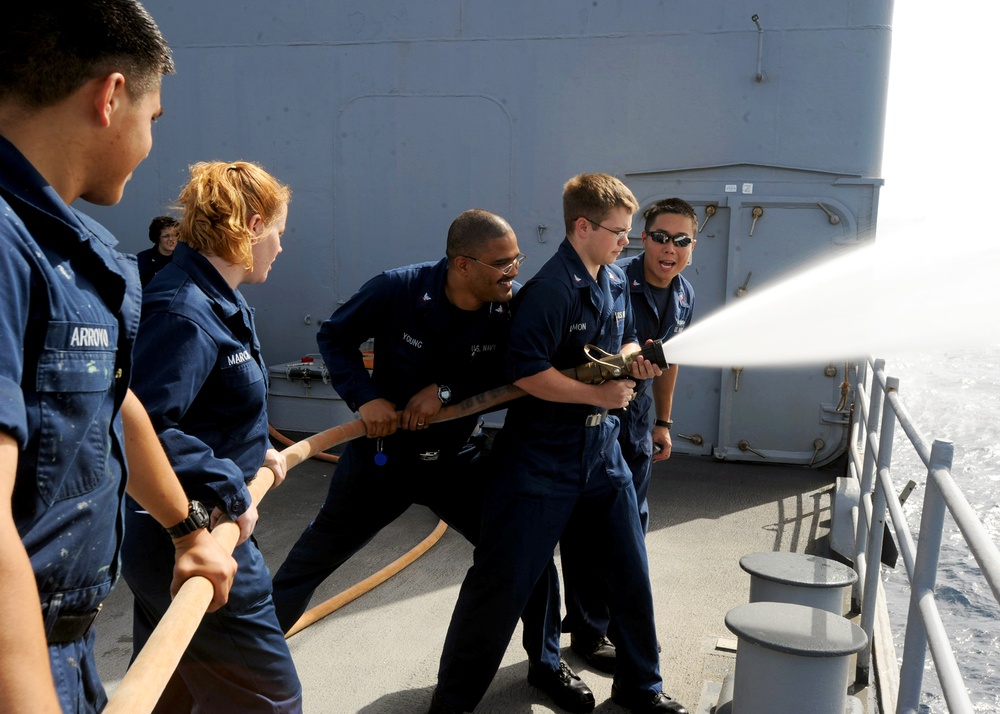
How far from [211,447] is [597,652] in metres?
2.12

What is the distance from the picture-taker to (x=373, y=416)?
3.05 meters

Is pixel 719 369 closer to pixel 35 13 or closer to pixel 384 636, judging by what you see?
pixel 384 636

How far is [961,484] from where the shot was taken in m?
8.30

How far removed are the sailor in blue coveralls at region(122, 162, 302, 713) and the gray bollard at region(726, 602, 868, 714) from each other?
Result: 135 cm

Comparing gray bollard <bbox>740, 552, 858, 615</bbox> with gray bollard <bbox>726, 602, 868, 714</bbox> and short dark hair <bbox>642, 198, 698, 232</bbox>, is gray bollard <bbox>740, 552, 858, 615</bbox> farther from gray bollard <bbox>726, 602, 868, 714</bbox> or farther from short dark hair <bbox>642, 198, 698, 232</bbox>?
short dark hair <bbox>642, 198, 698, 232</bbox>

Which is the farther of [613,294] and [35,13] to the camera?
[613,294]

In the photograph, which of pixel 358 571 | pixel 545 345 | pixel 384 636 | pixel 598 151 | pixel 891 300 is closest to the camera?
pixel 545 345

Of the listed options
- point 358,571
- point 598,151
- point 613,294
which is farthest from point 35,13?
point 598,151

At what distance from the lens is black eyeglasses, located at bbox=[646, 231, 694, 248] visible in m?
3.91

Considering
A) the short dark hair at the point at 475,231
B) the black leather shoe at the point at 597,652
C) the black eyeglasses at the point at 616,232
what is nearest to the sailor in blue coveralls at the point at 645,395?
the black leather shoe at the point at 597,652

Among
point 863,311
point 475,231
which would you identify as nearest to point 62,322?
point 475,231

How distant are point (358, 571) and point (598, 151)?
3977mm

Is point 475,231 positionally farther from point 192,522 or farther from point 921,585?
point 921,585

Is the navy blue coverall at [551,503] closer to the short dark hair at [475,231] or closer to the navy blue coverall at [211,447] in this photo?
the short dark hair at [475,231]
